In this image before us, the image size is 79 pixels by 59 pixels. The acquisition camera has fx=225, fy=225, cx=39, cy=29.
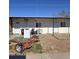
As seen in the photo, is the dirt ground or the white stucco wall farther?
the dirt ground

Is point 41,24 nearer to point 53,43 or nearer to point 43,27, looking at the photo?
point 43,27

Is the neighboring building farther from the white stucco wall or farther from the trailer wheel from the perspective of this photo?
the trailer wheel

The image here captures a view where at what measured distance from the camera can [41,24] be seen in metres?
5.48

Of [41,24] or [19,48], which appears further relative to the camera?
[19,48]

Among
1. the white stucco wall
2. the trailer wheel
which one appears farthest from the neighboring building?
the trailer wheel

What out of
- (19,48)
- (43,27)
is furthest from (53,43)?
(19,48)

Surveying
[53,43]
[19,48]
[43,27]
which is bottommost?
[19,48]

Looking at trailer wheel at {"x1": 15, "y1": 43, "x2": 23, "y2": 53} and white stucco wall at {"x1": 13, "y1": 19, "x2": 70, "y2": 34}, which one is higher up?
white stucco wall at {"x1": 13, "y1": 19, "x2": 70, "y2": 34}

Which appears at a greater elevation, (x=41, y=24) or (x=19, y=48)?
(x=41, y=24)

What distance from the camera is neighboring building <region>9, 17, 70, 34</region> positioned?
530 cm

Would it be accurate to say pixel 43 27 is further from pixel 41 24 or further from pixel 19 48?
pixel 19 48

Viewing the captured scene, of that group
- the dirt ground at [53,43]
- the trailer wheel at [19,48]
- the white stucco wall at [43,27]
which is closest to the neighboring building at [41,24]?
the white stucco wall at [43,27]
